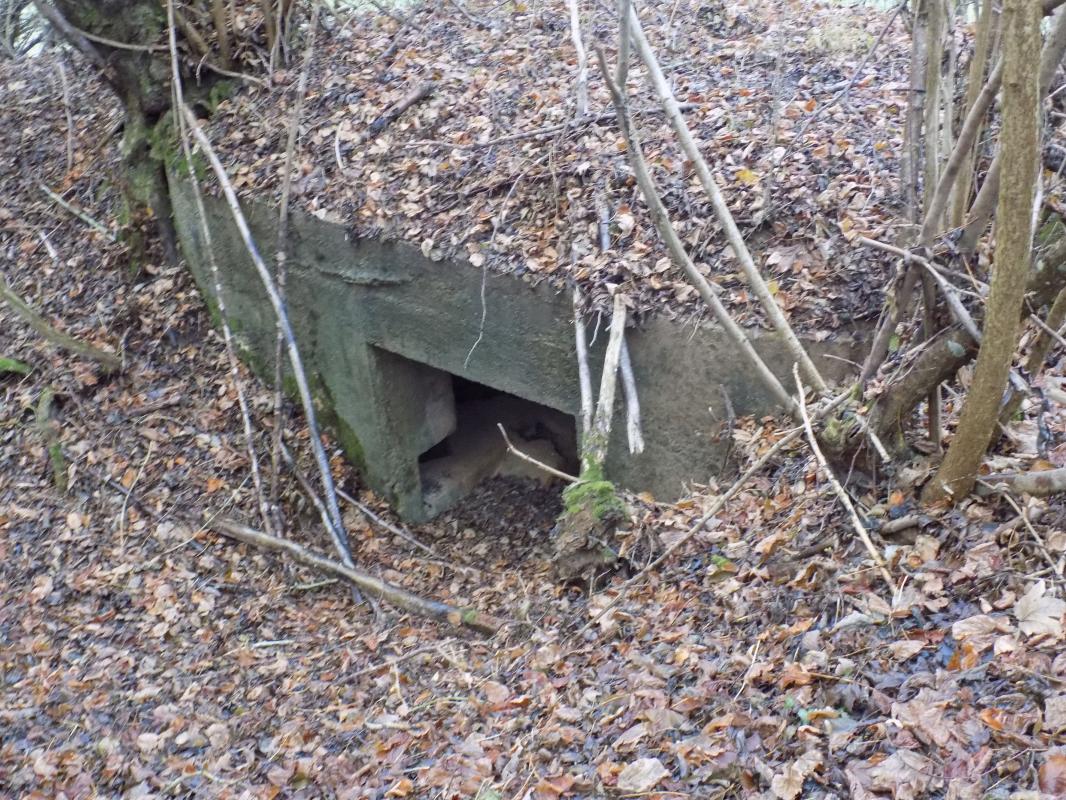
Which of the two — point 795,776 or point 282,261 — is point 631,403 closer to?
point 795,776

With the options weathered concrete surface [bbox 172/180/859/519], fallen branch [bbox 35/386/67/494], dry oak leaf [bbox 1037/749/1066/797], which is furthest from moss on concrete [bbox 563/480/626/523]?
fallen branch [bbox 35/386/67/494]

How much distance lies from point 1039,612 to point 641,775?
1.34 m

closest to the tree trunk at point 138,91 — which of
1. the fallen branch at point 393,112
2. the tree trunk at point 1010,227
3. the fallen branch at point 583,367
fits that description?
the fallen branch at point 393,112

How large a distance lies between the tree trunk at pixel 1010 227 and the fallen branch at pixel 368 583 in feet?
9.42

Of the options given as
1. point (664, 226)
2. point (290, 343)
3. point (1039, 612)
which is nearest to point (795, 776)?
point (1039, 612)

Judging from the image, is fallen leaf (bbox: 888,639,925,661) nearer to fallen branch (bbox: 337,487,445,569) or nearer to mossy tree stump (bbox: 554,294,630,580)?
mossy tree stump (bbox: 554,294,630,580)

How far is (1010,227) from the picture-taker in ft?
7.91

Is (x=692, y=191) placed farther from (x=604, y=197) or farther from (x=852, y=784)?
(x=852, y=784)

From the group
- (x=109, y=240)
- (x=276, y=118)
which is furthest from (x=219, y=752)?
(x=109, y=240)

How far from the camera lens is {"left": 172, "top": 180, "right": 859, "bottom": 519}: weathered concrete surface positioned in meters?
4.77

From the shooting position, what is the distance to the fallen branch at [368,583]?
16.9 feet

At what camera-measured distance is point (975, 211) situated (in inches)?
121

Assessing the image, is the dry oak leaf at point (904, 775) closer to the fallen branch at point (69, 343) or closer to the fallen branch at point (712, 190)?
the fallen branch at point (712, 190)

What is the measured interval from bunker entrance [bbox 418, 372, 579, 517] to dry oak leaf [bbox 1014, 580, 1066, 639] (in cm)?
481
